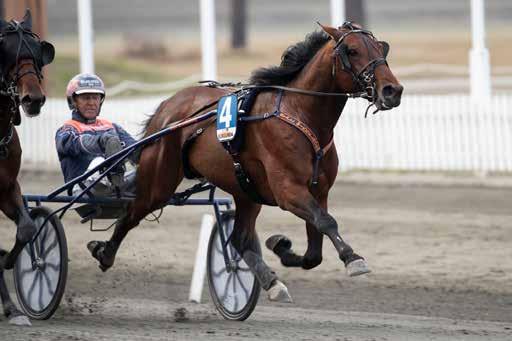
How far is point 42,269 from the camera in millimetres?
8945

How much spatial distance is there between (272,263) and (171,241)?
1.39 m

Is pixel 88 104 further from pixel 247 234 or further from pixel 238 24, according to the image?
pixel 238 24

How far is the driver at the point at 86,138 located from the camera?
29.1 feet

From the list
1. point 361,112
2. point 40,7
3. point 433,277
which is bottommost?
point 433,277

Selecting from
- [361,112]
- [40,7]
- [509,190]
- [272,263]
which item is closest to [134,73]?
[40,7]

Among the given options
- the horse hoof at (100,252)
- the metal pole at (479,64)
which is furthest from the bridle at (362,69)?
the metal pole at (479,64)

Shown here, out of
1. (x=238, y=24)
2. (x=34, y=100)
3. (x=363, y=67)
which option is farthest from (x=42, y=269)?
(x=238, y=24)

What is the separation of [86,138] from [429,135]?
7.95 meters

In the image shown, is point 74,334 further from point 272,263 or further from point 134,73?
point 134,73

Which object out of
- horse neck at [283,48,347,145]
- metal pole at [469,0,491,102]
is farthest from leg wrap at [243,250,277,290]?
metal pole at [469,0,491,102]

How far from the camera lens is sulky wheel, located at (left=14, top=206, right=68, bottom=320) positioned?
8695 mm

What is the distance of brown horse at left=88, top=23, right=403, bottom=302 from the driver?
568mm

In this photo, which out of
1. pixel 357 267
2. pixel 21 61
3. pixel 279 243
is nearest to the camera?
pixel 357 267

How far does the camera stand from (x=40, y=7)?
1947cm
